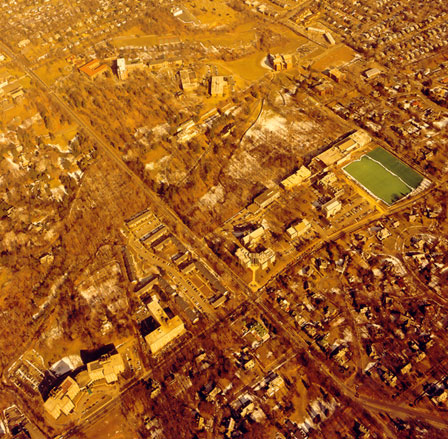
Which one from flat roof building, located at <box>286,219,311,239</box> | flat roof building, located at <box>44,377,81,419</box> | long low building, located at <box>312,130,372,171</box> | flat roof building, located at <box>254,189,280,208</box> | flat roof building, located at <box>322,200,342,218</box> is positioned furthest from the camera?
long low building, located at <box>312,130,372,171</box>

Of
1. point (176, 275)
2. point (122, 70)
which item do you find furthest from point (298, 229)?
point (122, 70)

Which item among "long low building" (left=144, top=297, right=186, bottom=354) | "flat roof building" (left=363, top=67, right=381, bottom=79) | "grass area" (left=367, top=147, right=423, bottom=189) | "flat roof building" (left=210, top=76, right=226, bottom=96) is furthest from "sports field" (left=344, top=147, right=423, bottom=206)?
"long low building" (left=144, top=297, right=186, bottom=354)

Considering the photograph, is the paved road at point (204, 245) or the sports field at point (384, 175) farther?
the sports field at point (384, 175)

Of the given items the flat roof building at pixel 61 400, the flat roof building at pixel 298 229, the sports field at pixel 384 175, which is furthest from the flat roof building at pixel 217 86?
the flat roof building at pixel 61 400

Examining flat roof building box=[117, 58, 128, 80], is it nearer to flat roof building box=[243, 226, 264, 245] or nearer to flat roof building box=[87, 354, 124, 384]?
flat roof building box=[243, 226, 264, 245]

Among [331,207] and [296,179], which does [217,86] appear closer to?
[296,179]

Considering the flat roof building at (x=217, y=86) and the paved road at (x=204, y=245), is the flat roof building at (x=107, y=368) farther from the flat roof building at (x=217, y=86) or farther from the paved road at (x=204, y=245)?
the flat roof building at (x=217, y=86)

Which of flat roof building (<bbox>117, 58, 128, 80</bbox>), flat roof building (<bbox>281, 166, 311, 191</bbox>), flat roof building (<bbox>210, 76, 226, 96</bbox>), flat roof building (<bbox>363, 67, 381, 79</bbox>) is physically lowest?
flat roof building (<bbox>281, 166, 311, 191</bbox>)
